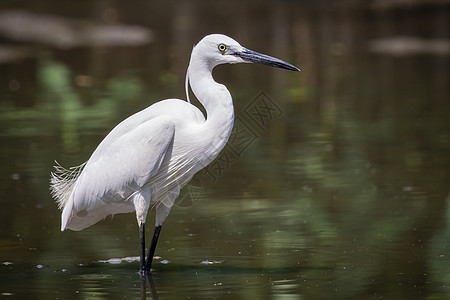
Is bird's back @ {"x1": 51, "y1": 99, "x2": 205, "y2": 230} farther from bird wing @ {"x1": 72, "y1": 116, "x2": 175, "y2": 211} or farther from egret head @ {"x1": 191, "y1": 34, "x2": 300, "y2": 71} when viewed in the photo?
egret head @ {"x1": 191, "y1": 34, "x2": 300, "y2": 71}

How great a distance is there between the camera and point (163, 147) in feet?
20.9

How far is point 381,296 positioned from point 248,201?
296 centimetres

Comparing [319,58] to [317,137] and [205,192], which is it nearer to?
[317,137]

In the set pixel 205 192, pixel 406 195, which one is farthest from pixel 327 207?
pixel 205 192

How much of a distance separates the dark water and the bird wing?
1.80ft

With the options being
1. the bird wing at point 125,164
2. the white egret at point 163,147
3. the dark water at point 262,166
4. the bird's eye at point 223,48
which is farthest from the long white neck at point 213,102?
the dark water at point 262,166

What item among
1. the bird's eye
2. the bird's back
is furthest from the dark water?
the bird's eye

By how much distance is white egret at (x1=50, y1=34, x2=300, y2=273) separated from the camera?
6371 millimetres

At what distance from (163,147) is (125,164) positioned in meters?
0.29

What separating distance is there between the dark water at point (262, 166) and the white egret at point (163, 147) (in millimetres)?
513

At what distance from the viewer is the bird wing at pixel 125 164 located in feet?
20.9

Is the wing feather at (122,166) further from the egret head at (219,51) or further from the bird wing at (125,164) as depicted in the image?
the egret head at (219,51)

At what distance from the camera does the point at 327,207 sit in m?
8.30

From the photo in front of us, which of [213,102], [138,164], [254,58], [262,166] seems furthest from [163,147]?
[262,166]
